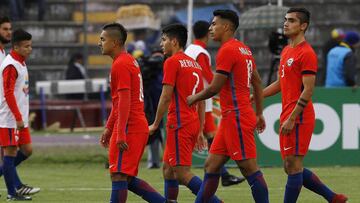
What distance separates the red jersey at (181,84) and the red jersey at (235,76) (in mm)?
634

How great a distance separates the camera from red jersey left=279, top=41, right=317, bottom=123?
12.0 metres

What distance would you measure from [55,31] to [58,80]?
4.52 feet

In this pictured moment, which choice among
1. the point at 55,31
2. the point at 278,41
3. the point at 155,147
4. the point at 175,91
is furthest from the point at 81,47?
the point at 175,91

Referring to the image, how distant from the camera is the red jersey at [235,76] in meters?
11.9

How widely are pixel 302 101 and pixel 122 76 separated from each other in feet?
6.11

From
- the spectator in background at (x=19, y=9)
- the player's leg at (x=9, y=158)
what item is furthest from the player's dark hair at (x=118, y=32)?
the spectator in background at (x=19, y=9)

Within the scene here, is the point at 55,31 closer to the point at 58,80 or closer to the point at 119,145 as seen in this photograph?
the point at 58,80

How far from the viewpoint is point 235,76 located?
11953 mm

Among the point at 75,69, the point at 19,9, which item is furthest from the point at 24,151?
the point at 19,9

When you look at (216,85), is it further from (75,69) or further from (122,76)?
(75,69)

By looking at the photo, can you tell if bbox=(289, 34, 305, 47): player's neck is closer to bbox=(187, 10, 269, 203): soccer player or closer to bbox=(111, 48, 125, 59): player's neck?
bbox=(187, 10, 269, 203): soccer player

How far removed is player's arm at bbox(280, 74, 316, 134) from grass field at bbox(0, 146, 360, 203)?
2.60 meters

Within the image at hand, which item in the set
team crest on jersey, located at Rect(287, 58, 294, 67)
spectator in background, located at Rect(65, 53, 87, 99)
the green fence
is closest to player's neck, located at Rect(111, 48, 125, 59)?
team crest on jersey, located at Rect(287, 58, 294, 67)

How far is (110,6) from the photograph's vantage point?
3081cm
